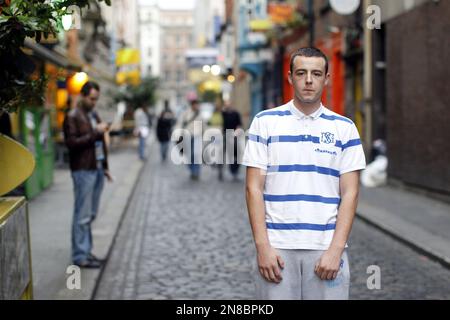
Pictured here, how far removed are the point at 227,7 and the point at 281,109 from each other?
197ft

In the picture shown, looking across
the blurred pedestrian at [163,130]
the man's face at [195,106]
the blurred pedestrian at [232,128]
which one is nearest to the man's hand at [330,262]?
the blurred pedestrian at [232,128]

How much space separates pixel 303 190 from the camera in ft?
11.8

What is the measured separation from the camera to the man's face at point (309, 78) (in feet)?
11.8

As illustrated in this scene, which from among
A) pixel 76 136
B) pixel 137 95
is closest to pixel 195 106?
pixel 76 136

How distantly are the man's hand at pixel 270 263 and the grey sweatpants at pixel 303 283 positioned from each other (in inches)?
1.4

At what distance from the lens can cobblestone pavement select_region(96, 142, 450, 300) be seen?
23.4ft

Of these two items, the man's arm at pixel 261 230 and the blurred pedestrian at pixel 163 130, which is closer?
the man's arm at pixel 261 230

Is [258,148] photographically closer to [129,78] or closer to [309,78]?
[309,78]

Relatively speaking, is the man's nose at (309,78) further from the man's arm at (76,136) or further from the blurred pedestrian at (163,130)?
the blurred pedestrian at (163,130)

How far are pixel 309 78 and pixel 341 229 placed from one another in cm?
67

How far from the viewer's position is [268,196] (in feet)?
12.0

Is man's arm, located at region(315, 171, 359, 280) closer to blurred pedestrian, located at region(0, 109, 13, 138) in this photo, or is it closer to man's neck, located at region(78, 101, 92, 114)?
man's neck, located at region(78, 101, 92, 114)

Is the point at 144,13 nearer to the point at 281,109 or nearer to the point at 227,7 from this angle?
the point at 227,7
